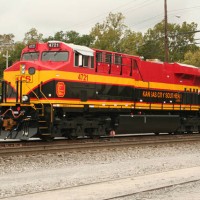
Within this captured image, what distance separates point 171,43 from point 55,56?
98699mm

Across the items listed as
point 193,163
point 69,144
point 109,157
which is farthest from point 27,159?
point 193,163

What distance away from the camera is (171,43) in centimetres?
11125

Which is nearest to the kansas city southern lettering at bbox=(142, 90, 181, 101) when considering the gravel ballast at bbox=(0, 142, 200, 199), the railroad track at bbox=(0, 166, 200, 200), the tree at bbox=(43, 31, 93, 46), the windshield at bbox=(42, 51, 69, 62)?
the gravel ballast at bbox=(0, 142, 200, 199)

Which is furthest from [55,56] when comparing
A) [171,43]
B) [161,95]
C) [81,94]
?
[171,43]

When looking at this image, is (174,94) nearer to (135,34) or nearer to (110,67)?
(110,67)

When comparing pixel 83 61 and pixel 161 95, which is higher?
pixel 83 61

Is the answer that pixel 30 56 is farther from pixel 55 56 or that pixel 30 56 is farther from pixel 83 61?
pixel 83 61

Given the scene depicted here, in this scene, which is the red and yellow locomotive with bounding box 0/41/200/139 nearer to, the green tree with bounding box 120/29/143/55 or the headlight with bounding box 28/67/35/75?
the headlight with bounding box 28/67/35/75

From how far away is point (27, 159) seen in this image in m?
11.7

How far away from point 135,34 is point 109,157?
233 feet

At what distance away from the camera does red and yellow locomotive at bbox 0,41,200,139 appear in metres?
15.1

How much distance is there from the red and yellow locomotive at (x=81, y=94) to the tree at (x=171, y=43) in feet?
249

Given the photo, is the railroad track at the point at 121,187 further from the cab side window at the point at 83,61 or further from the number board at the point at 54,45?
the number board at the point at 54,45

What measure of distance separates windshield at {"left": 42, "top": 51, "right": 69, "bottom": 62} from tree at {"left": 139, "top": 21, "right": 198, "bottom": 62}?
80.2 meters
